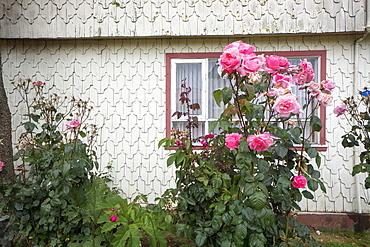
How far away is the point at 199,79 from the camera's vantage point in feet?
14.3

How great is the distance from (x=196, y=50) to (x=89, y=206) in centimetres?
273

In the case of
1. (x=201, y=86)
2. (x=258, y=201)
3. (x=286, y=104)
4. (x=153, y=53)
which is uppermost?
(x=153, y=53)

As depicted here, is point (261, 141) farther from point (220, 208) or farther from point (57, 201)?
point (57, 201)

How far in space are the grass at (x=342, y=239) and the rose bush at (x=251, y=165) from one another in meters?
1.67

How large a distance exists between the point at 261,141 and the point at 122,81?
3.02 meters

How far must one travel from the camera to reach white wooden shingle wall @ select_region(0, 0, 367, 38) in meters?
3.94

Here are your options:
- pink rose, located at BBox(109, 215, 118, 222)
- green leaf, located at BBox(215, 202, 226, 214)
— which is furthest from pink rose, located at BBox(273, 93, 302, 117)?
pink rose, located at BBox(109, 215, 118, 222)

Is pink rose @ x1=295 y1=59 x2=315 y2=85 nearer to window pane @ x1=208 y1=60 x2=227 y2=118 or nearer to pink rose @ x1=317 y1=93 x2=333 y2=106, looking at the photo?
pink rose @ x1=317 y1=93 x2=333 y2=106

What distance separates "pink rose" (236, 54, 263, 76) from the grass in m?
2.85

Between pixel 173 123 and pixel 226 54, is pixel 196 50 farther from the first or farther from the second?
pixel 226 54

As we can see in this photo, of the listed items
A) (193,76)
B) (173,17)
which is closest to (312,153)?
(193,76)

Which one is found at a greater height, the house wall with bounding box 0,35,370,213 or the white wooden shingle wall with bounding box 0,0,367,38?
the white wooden shingle wall with bounding box 0,0,367,38

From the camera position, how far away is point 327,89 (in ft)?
6.82

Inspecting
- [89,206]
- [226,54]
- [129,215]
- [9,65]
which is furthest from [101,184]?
[9,65]
